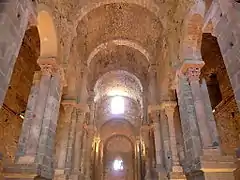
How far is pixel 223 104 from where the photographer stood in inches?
418

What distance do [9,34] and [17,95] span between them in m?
7.30

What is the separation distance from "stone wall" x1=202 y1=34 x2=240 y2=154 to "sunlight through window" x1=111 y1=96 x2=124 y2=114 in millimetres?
12491

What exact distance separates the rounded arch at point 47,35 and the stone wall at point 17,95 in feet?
9.62

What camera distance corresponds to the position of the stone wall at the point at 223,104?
991 centimetres

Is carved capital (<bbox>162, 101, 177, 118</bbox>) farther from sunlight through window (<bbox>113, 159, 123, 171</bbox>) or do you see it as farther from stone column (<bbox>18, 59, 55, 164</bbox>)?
sunlight through window (<bbox>113, 159, 123, 171</bbox>)

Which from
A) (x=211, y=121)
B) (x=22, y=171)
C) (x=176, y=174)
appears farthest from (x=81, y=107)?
(x=211, y=121)

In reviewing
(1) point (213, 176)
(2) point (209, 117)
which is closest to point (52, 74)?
(2) point (209, 117)

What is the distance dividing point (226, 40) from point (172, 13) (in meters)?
5.46

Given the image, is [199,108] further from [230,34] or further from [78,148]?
[78,148]

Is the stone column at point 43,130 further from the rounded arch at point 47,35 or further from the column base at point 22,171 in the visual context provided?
the rounded arch at point 47,35

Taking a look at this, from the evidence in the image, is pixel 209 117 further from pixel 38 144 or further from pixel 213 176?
pixel 38 144

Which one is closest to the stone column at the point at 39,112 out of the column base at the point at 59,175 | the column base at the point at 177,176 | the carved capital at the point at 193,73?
the column base at the point at 59,175

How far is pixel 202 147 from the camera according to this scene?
6398 mm

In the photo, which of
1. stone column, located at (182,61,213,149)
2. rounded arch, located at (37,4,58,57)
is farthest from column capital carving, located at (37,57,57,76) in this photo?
stone column, located at (182,61,213,149)
